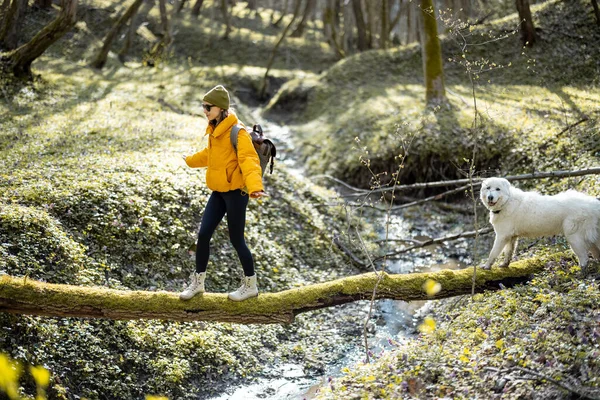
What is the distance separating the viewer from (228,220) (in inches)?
268

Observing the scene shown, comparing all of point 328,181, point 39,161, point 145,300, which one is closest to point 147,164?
point 39,161

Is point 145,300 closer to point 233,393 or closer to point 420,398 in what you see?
point 233,393

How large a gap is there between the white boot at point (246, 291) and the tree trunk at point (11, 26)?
13.9m

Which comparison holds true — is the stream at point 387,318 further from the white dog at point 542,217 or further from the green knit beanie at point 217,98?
the green knit beanie at point 217,98

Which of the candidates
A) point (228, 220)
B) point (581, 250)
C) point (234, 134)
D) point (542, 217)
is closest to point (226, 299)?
point (228, 220)

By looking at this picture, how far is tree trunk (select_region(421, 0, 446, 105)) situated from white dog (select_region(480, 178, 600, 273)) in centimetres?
1033

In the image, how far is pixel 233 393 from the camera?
7676mm

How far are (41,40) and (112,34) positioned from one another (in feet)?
21.9

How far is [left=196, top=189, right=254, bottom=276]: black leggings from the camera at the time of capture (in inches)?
264

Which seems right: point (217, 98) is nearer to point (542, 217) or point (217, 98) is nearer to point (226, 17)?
point (542, 217)

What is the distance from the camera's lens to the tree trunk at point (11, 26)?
1636cm

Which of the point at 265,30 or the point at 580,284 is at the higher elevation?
the point at 265,30

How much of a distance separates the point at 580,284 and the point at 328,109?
50.4ft

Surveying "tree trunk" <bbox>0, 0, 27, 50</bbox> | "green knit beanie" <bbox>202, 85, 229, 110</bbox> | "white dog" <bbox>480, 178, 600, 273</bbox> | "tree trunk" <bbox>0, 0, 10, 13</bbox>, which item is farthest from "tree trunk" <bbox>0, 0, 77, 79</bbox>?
"white dog" <bbox>480, 178, 600, 273</bbox>
